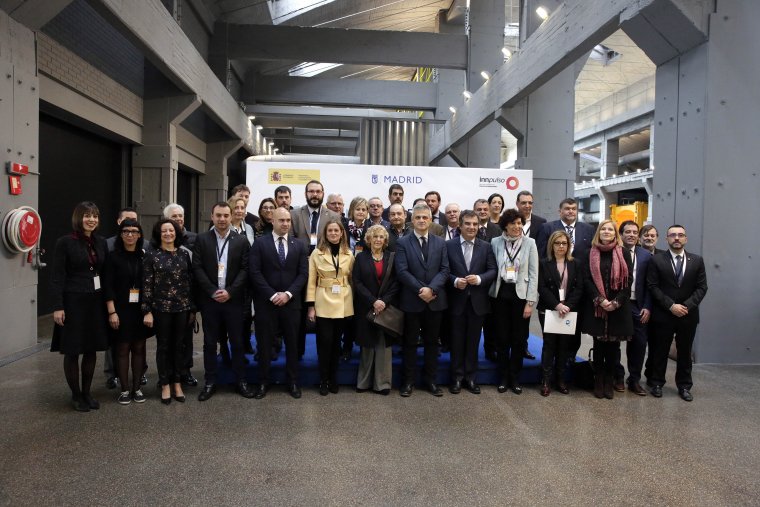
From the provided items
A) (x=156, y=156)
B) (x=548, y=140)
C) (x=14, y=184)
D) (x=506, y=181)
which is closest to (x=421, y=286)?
(x=14, y=184)

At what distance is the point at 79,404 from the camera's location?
363 centimetres

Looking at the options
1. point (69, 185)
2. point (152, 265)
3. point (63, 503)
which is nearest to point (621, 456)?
point (63, 503)

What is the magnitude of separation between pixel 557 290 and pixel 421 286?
1.14 metres

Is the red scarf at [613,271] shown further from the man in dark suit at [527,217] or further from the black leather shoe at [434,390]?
the black leather shoe at [434,390]

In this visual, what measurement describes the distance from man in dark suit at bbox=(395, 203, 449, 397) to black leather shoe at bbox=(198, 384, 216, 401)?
1.53m

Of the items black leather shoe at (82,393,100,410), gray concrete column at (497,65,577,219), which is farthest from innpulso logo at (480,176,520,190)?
black leather shoe at (82,393,100,410)

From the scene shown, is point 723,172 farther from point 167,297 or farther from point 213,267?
point 167,297

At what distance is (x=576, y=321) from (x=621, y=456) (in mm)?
1290

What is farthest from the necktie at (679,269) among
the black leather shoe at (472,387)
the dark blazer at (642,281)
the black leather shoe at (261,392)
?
the black leather shoe at (261,392)

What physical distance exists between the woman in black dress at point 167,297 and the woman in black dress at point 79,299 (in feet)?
1.06

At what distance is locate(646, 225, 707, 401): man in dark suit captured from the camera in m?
4.05

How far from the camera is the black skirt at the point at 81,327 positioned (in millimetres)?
3494

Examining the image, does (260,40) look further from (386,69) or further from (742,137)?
(742,137)

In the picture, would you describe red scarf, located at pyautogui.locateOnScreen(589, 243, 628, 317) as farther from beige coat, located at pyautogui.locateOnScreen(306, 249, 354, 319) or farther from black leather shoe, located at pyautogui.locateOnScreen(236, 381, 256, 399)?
black leather shoe, located at pyautogui.locateOnScreen(236, 381, 256, 399)
